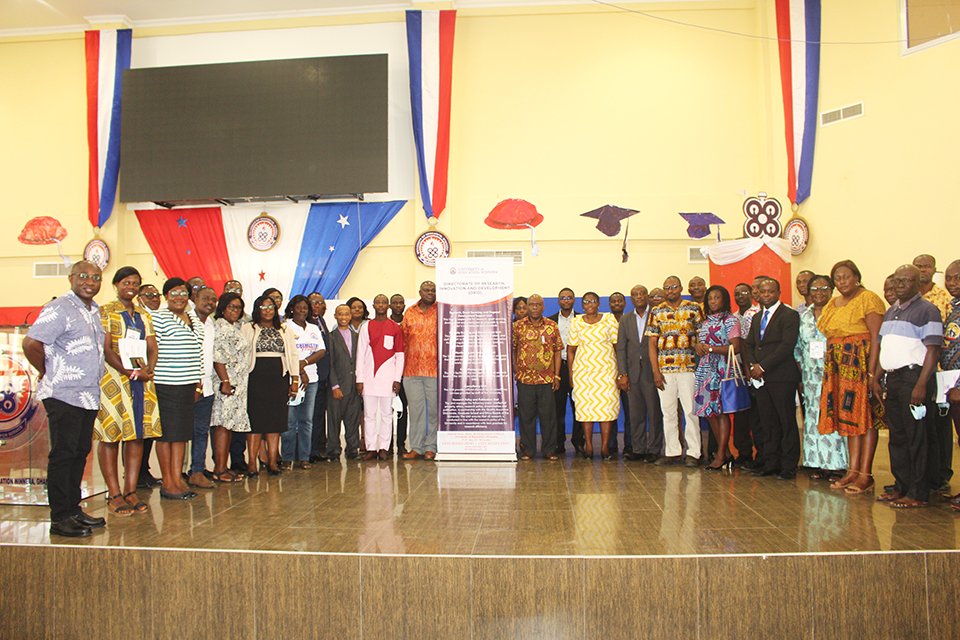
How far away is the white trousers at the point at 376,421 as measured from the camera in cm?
545

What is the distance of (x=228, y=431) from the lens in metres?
4.42

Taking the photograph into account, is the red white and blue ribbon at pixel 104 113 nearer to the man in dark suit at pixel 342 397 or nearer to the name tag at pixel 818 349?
the man in dark suit at pixel 342 397

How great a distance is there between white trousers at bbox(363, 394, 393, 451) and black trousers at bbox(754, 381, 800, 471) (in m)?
2.98

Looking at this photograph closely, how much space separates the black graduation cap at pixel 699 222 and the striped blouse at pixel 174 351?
586cm

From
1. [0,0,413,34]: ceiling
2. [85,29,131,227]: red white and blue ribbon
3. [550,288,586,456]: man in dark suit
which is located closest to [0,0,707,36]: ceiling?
[0,0,413,34]: ceiling

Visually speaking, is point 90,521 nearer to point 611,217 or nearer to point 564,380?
point 564,380

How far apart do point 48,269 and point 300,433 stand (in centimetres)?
625

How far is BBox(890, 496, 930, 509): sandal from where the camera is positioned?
344 centimetres

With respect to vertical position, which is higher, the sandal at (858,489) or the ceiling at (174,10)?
the ceiling at (174,10)

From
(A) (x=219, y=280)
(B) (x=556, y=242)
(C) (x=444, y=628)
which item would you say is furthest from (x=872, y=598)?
(A) (x=219, y=280)

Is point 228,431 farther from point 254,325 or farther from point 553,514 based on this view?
point 553,514

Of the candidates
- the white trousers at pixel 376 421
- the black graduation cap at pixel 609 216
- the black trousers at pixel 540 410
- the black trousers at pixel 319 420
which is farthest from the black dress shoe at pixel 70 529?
the black graduation cap at pixel 609 216

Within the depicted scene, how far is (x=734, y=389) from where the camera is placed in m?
4.63

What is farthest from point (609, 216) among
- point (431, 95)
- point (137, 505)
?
point (137, 505)
